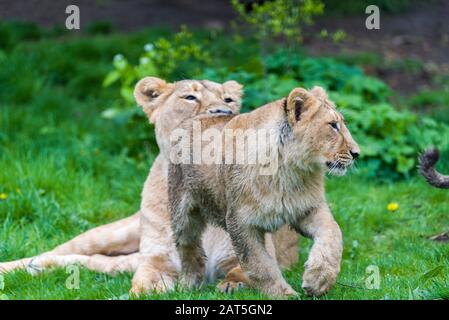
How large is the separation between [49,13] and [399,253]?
743 centimetres

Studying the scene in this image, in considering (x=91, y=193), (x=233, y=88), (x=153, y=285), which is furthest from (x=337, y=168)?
(x=91, y=193)

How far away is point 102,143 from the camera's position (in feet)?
28.3

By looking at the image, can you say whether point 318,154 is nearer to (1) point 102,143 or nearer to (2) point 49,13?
(1) point 102,143

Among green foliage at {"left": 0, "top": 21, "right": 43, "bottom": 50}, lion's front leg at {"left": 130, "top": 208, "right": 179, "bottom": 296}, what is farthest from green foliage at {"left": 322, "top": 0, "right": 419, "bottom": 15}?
lion's front leg at {"left": 130, "top": 208, "right": 179, "bottom": 296}

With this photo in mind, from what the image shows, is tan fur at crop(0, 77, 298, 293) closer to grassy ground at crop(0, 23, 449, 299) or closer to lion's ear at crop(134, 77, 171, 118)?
lion's ear at crop(134, 77, 171, 118)

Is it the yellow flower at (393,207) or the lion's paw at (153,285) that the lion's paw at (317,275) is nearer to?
the lion's paw at (153,285)

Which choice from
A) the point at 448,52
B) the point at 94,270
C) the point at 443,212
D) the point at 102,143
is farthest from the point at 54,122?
the point at 448,52

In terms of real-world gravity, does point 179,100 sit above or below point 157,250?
above

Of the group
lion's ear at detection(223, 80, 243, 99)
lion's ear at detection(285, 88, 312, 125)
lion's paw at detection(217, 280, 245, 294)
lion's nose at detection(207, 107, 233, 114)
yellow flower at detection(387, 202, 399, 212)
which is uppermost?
lion's ear at detection(285, 88, 312, 125)

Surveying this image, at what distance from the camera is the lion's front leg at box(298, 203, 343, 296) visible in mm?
4371

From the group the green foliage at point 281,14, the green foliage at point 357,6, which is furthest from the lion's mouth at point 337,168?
the green foliage at point 357,6

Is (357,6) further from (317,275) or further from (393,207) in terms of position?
(317,275)

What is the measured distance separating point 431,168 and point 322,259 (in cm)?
135

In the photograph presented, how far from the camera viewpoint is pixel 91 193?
7.46 metres
